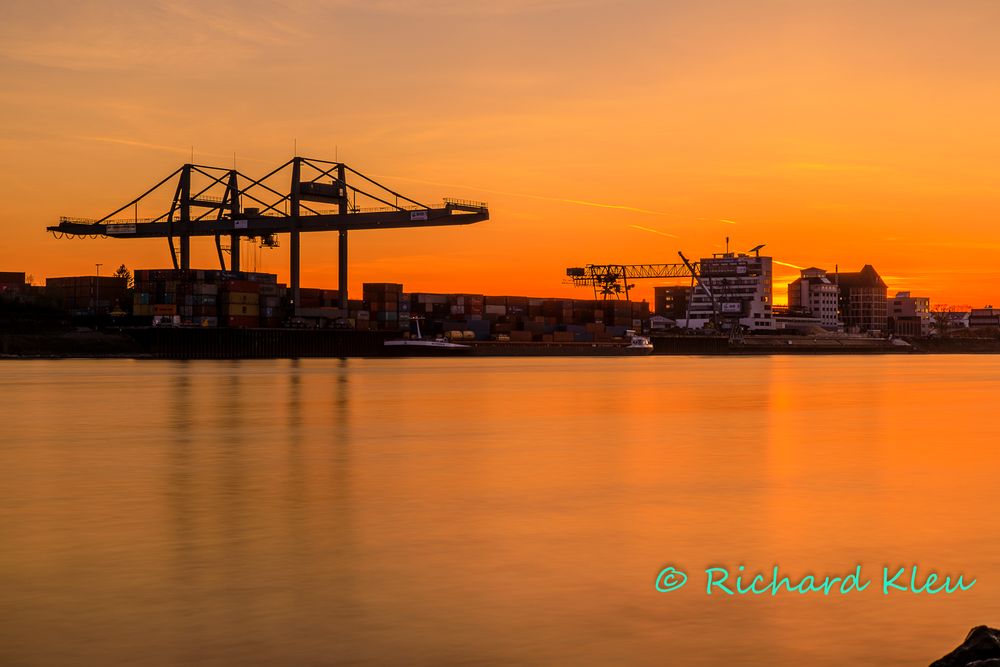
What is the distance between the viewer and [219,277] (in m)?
111

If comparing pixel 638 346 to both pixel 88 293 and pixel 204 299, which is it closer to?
pixel 204 299

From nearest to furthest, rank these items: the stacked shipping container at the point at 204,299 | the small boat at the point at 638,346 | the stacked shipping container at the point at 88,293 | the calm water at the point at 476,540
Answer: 1. the calm water at the point at 476,540
2. the stacked shipping container at the point at 204,299
3. the stacked shipping container at the point at 88,293
4. the small boat at the point at 638,346

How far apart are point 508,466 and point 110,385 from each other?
38.2m

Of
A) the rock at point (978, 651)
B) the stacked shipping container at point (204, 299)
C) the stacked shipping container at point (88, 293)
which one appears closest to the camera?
the rock at point (978, 651)

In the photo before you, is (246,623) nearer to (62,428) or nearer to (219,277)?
(62,428)

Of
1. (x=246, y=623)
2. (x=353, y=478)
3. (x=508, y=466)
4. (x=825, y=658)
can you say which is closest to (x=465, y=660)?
(x=246, y=623)

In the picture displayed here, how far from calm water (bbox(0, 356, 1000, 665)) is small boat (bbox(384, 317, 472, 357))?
8887 centimetres

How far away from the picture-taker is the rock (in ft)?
19.4

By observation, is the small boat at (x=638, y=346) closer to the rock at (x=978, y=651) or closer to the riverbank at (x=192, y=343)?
the riverbank at (x=192, y=343)

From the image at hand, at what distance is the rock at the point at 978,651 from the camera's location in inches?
232

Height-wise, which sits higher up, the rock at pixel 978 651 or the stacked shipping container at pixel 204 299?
the stacked shipping container at pixel 204 299

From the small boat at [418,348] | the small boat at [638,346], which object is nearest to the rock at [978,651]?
the small boat at [418,348]

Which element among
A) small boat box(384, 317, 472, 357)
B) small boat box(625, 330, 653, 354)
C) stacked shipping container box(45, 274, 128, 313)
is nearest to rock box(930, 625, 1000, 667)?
small boat box(384, 317, 472, 357)

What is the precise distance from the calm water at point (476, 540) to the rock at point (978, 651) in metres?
1.05
